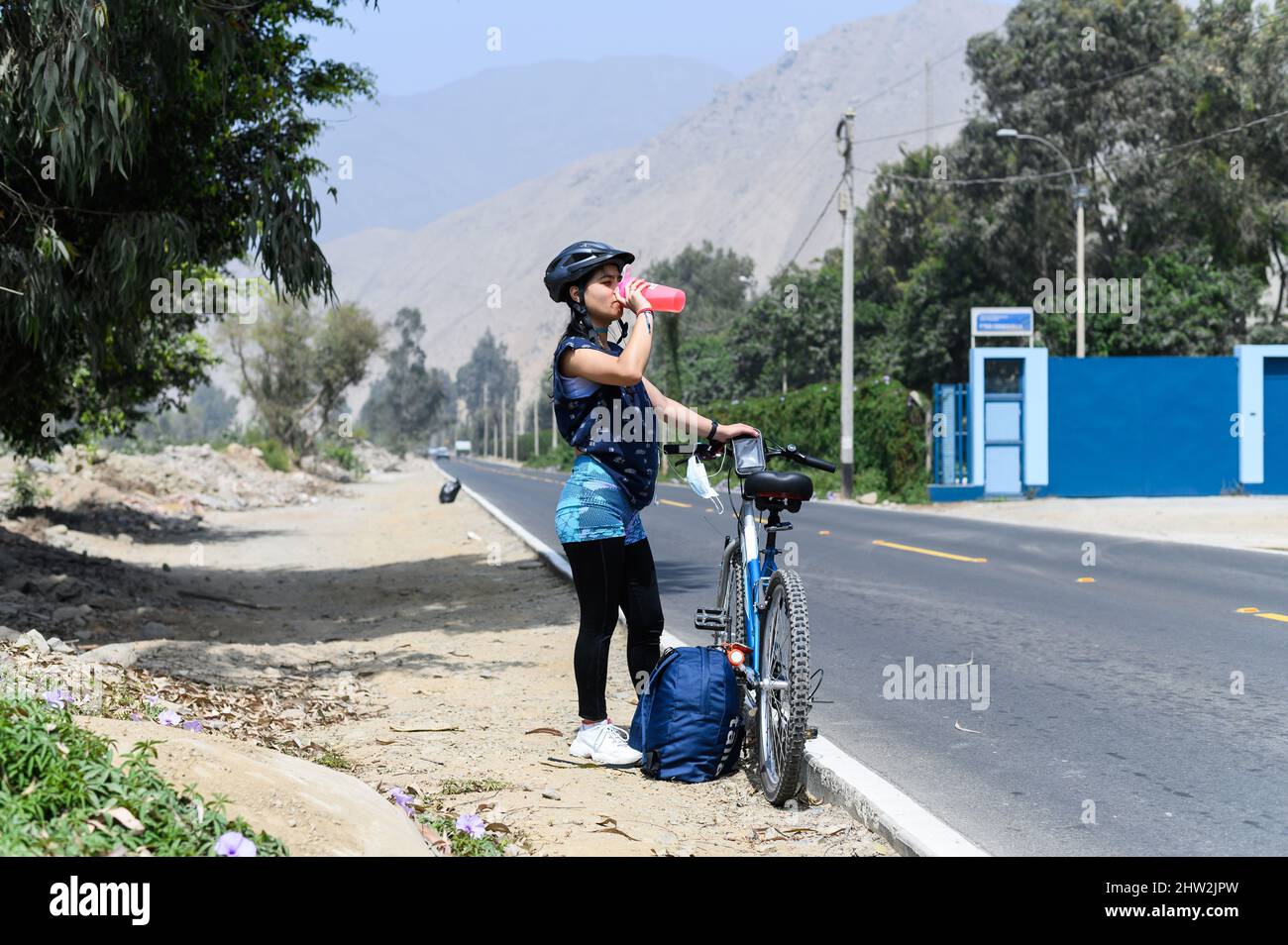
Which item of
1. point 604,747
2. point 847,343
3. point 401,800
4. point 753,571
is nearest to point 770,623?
point 753,571

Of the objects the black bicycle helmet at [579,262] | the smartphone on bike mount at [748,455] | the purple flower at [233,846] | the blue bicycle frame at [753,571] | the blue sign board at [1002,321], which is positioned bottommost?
the purple flower at [233,846]

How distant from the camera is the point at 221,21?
900 cm

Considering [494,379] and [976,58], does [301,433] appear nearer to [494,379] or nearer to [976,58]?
[976,58]

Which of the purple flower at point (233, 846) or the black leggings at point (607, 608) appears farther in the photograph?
the black leggings at point (607, 608)

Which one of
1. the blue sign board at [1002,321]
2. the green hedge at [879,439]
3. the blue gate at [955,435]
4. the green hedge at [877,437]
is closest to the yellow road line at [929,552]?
the green hedge at [877,437]

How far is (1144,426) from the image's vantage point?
91.6 ft

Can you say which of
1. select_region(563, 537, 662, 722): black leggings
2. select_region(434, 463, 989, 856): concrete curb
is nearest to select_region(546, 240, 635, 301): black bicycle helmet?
select_region(563, 537, 662, 722): black leggings

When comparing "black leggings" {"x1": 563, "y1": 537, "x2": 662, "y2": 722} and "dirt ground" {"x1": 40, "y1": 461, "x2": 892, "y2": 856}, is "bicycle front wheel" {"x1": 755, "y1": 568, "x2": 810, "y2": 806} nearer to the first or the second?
"dirt ground" {"x1": 40, "y1": 461, "x2": 892, "y2": 856}

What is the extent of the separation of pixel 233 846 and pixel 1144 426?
27.4 metres

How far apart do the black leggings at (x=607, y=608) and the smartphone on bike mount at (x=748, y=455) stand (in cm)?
49

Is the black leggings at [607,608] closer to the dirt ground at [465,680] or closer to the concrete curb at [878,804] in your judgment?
the dirt ground at [465,680]

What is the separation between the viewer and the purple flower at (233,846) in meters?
3.25

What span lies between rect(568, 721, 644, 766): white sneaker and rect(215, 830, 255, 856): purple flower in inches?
91.1

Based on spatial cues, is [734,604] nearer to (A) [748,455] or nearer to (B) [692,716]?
(B) [692,716]
